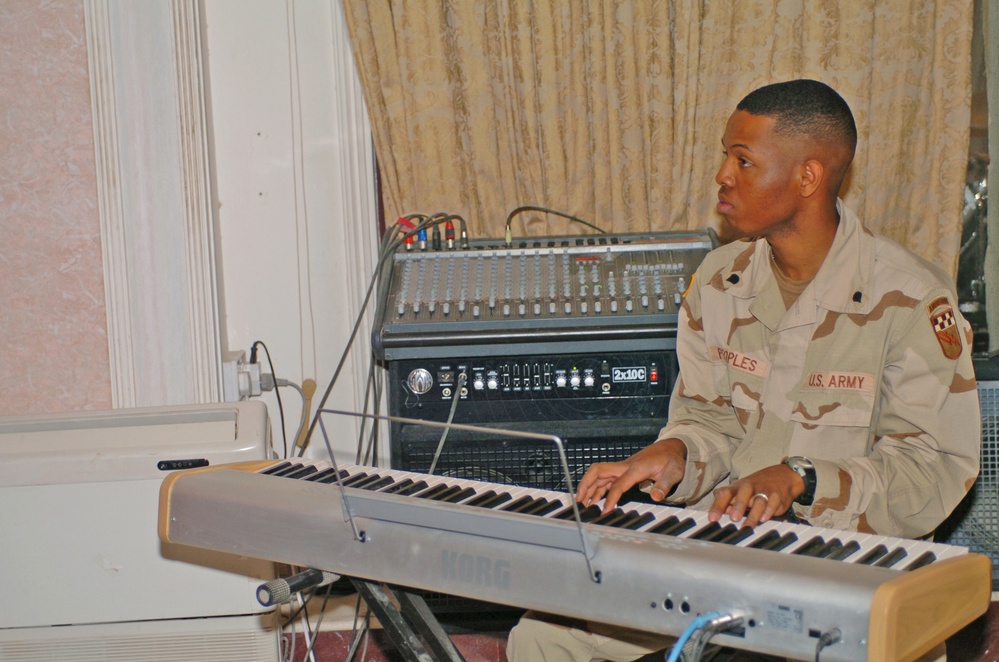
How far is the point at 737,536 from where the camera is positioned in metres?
1.46

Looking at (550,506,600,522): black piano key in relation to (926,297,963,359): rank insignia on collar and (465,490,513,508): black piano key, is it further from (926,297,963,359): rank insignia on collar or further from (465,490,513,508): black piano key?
(926,297,963,359): rank insignia on collar

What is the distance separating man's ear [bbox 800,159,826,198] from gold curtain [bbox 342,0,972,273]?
86 centimetres

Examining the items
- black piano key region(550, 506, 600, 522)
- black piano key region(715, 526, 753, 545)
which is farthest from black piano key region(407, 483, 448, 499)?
black piano key region(715, 526, 753, 545)

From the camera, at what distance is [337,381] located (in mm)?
3027

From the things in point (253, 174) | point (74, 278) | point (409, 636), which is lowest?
point (409, 636)

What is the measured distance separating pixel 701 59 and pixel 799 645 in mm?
1956

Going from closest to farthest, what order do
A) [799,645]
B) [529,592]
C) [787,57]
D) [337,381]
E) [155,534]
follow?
[799,645]
[529,592]
[155,534]
[787,57]
[337,381]

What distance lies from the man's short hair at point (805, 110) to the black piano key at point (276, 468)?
112 cm

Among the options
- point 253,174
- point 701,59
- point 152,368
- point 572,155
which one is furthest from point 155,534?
point 701,59

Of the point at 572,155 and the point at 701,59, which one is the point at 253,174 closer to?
the point at 572,155

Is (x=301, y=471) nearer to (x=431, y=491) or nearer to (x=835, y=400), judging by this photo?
(x=431, y=491)

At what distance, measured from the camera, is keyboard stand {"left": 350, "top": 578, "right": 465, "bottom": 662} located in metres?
1.74

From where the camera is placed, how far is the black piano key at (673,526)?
4.90 feet

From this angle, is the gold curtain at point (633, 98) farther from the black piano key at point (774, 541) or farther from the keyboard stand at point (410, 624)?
the black piano key at point (774, 541)
